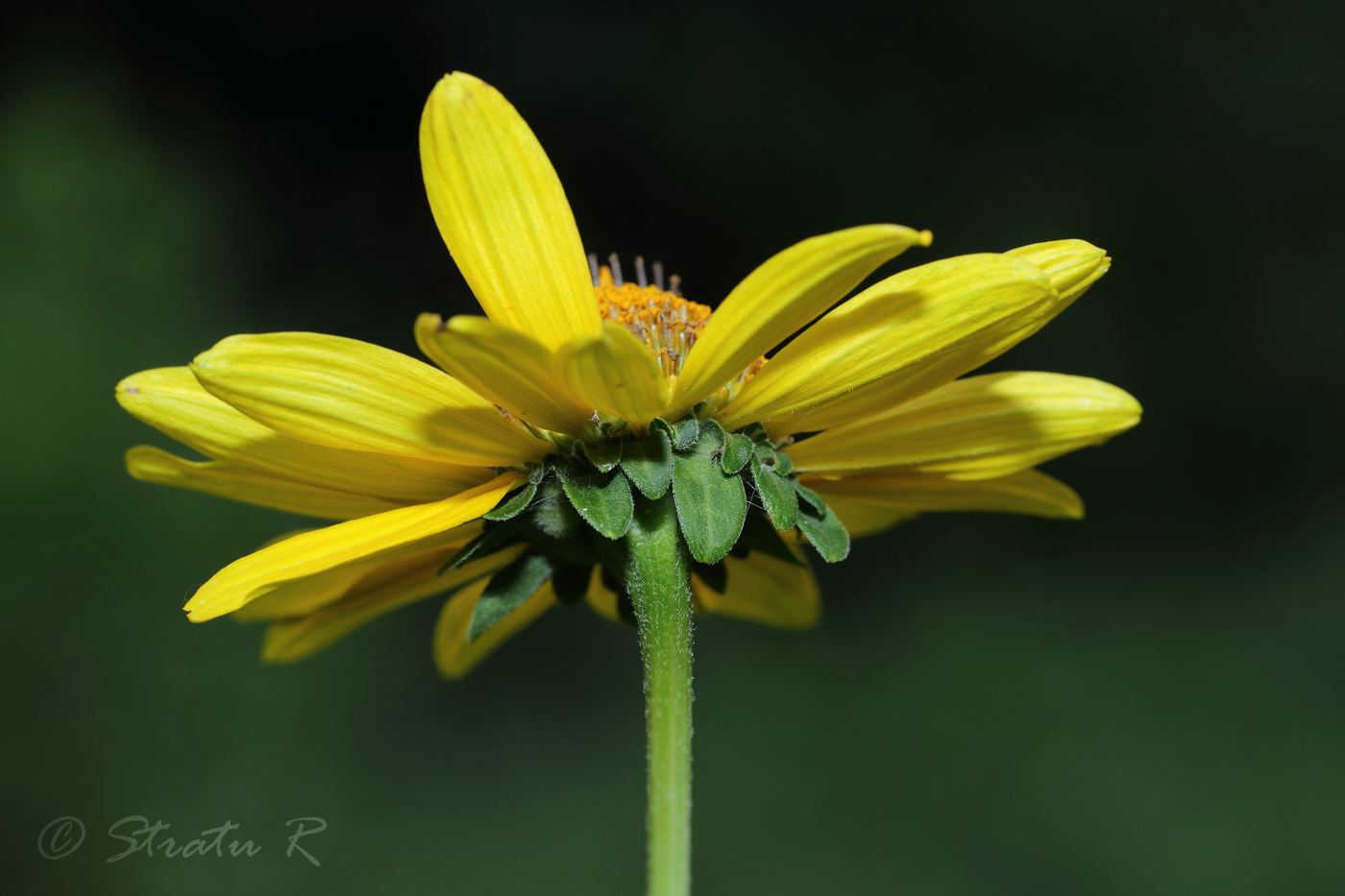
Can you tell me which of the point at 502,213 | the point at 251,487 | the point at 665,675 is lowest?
the point at 665,675

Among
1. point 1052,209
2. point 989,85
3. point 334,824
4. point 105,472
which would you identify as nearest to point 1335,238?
point 1052,209

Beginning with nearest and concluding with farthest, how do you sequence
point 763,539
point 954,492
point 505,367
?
point 505,367 → point 763,539 → point 954,492

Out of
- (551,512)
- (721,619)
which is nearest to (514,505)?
(551,512)

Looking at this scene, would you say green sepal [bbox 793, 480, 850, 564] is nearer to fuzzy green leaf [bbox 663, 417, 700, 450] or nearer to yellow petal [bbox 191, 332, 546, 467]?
fuzzy green leaf [bbox 663, 417, 700, 450]

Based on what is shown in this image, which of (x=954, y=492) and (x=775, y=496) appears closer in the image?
(x=775, y=496)

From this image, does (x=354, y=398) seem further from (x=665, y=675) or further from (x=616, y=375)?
(x=665, y=675)
